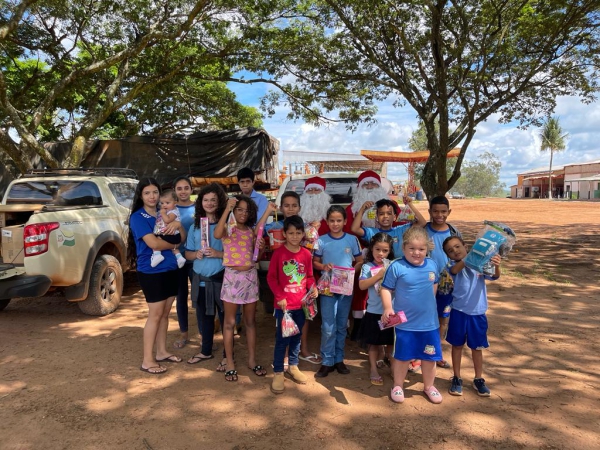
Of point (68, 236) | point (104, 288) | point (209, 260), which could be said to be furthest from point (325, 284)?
point (104, 288)

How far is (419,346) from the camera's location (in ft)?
9.91

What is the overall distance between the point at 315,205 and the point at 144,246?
1623 mm

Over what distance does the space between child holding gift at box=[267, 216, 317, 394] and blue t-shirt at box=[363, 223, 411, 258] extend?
25.9 inches

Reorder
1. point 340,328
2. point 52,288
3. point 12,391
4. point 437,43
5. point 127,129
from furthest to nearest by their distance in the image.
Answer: point 127,129
point 437,43
point 52,288
point 340,328
point 12,391

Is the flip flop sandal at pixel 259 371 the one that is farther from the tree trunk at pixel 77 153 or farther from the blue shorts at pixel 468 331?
the tree trunk at pixel 77 153

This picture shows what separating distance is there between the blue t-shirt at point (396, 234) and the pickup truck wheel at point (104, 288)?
3396 mm

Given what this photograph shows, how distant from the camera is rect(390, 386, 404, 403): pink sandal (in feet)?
9.98

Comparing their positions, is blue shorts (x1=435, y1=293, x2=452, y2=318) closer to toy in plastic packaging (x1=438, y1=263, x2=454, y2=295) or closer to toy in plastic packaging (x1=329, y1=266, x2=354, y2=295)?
toy in plastic packaging (x1=438, y1=263, x2=454, y2=295)

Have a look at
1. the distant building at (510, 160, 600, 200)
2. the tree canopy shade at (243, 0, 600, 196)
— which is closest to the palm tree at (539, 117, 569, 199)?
the distant building at (510, 160, 600, 200)

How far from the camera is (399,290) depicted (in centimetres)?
305

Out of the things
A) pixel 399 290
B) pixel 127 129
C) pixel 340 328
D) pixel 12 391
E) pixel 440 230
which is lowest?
pixel 12 391

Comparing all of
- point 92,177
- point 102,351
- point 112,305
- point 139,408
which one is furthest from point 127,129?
point 139,408

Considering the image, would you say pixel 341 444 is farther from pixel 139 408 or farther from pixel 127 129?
pixel 127 129

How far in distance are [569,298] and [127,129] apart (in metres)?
16.3
